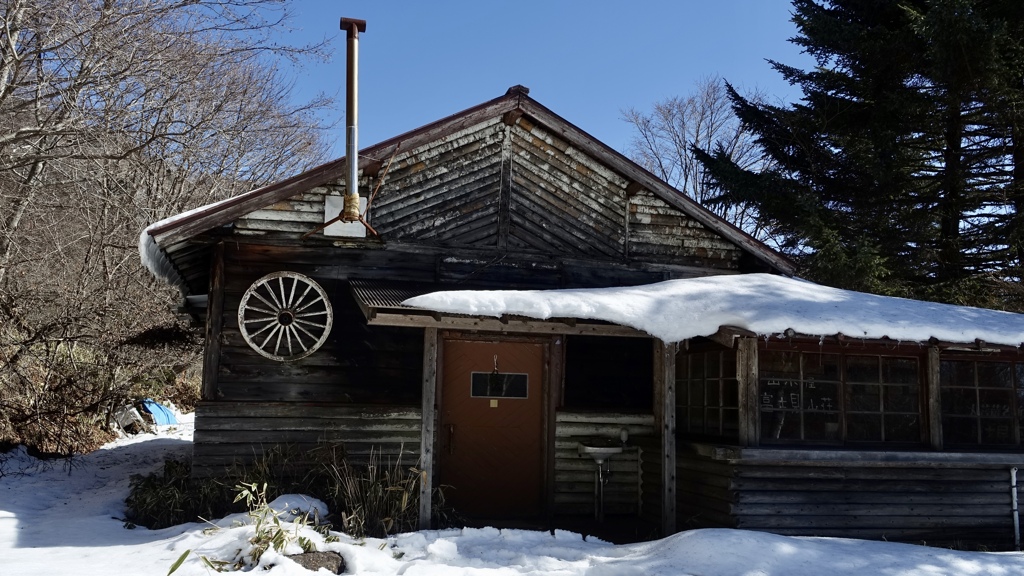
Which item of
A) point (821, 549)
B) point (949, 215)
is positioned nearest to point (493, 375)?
point (821, 549)

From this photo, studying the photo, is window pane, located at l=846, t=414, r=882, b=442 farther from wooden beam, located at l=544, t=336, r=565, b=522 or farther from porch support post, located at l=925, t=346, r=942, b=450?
wooden beam, located at l=544, t=336, r=565, b=522

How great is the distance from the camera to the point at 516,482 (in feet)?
32.8

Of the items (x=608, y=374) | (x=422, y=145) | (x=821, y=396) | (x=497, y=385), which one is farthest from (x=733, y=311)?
(x=422, y=145)

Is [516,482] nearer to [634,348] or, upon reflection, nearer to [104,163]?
[634,348]

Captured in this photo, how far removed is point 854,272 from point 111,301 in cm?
1443

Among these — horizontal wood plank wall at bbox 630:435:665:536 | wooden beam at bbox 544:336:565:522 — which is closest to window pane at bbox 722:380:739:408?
horizontal wood plank wall at bbox 630:435:665:536

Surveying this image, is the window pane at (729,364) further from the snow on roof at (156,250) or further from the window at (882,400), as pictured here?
the snow on roof at (156,250)

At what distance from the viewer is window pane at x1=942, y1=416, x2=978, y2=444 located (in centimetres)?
923

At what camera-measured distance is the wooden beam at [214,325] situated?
30.0 ft

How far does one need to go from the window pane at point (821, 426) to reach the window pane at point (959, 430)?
4.90 feet

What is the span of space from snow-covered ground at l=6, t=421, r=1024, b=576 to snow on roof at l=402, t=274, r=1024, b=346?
6.73 ft

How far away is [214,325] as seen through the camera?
9.20 meters

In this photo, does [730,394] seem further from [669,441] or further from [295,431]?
[295,431]

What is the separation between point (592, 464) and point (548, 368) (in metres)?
1.38
